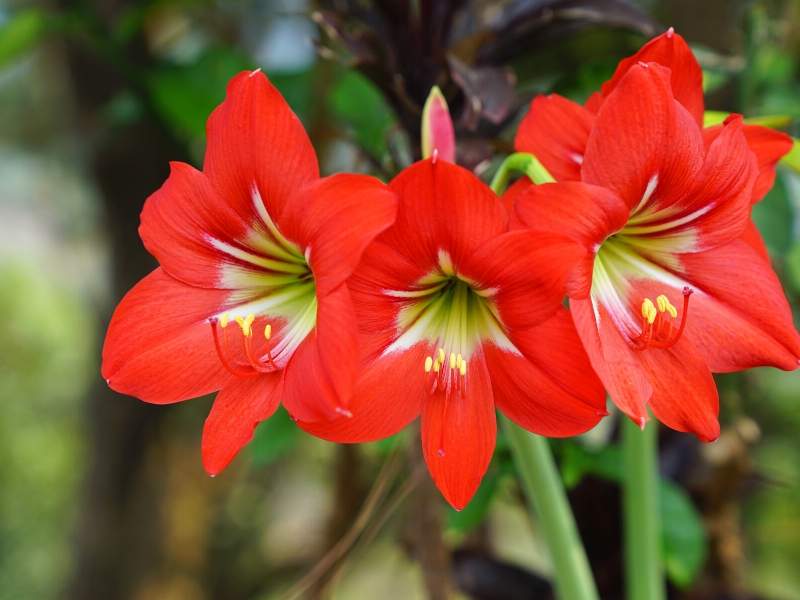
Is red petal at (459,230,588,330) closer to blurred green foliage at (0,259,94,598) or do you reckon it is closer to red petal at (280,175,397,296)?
red petal at (280,175,397,296)

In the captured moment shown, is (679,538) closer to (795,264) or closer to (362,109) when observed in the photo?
(795,264)

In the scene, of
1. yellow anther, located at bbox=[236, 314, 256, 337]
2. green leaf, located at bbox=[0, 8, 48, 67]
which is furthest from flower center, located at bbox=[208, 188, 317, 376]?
green leaf, located at bbox=[0, 8, 48, 67]

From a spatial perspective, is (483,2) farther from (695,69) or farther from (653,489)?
(653,489)

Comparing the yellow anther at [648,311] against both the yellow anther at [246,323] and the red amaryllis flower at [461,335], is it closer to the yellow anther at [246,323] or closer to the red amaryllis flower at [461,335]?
the red amaryllis flower at [461,335]

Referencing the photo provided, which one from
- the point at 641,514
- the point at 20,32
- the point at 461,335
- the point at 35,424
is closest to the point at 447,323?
the point at 461,335

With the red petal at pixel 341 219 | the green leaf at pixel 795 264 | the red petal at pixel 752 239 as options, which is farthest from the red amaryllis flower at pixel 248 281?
the green leaf at pixel 795 264

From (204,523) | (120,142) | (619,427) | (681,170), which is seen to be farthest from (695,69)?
(204,523)

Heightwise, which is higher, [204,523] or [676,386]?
[676,386]
